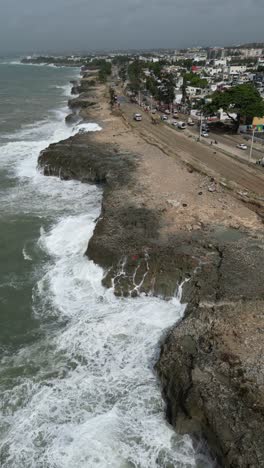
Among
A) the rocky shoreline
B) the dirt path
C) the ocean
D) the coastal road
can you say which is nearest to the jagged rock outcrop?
the rocky shoreline

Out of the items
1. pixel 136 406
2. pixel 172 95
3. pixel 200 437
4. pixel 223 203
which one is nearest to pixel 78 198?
pixel 223 203

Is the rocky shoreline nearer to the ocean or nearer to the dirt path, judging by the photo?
the dirt path

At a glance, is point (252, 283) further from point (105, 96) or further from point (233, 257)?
point (105, 96)

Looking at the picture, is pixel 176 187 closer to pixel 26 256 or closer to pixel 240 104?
pixel 26 256

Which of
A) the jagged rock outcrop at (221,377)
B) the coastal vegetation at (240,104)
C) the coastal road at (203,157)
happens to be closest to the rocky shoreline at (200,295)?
the jagged rock outcrop at (221,377)

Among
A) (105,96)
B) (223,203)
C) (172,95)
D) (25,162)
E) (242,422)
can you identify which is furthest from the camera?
(105,96)

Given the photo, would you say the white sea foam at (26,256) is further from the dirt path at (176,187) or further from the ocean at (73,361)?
the dirt path at (176,187)
